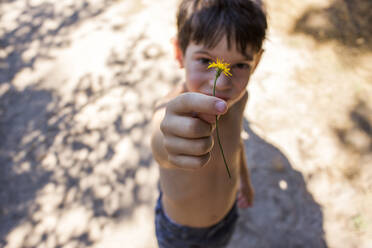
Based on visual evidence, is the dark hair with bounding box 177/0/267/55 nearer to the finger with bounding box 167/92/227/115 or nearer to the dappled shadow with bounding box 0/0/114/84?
the finger with bounding box 167/92/227/115

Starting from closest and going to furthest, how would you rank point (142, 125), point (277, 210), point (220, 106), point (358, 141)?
point (220, 106), point (277, 210), point (358, 141), point (142, 125)

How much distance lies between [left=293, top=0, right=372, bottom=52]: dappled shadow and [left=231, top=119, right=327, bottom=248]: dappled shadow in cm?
207

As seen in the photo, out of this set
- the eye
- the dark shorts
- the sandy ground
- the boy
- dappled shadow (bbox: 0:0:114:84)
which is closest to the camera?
the boy

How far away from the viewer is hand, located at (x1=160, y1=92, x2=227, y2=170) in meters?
1.03

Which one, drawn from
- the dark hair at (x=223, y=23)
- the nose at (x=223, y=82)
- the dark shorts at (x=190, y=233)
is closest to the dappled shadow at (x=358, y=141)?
the dark shorts at (x=190, y=233)

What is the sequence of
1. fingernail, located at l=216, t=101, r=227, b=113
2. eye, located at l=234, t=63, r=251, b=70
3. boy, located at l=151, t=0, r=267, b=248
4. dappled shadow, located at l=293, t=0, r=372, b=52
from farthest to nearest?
dappled shadow, located at l=293, t=0, r=372, b=52, eye, located at l=234, t=63, r=251, b=70, boy, located at l=151, t=0, r=267, b=248, fingernail, located at l=216, t=101, r=227, b=113

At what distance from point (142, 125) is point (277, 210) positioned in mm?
1850

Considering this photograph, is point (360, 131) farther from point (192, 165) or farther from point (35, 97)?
point (35, 97)

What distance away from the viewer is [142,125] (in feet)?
12.0

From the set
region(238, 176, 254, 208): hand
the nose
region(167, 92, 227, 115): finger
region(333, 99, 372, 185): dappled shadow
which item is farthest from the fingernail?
region(333, 99, 372, 185): dappled shadow

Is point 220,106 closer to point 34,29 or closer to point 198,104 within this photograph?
point 198,104

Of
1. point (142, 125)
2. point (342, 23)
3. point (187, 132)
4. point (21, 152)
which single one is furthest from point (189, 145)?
point (342, 23)

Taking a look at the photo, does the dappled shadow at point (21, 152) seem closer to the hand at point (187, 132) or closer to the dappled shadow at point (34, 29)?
the dappled shadow at point (34, 29)

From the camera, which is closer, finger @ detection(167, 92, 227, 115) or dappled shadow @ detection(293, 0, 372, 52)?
finger @ detection(167, 92, 227, 115)
